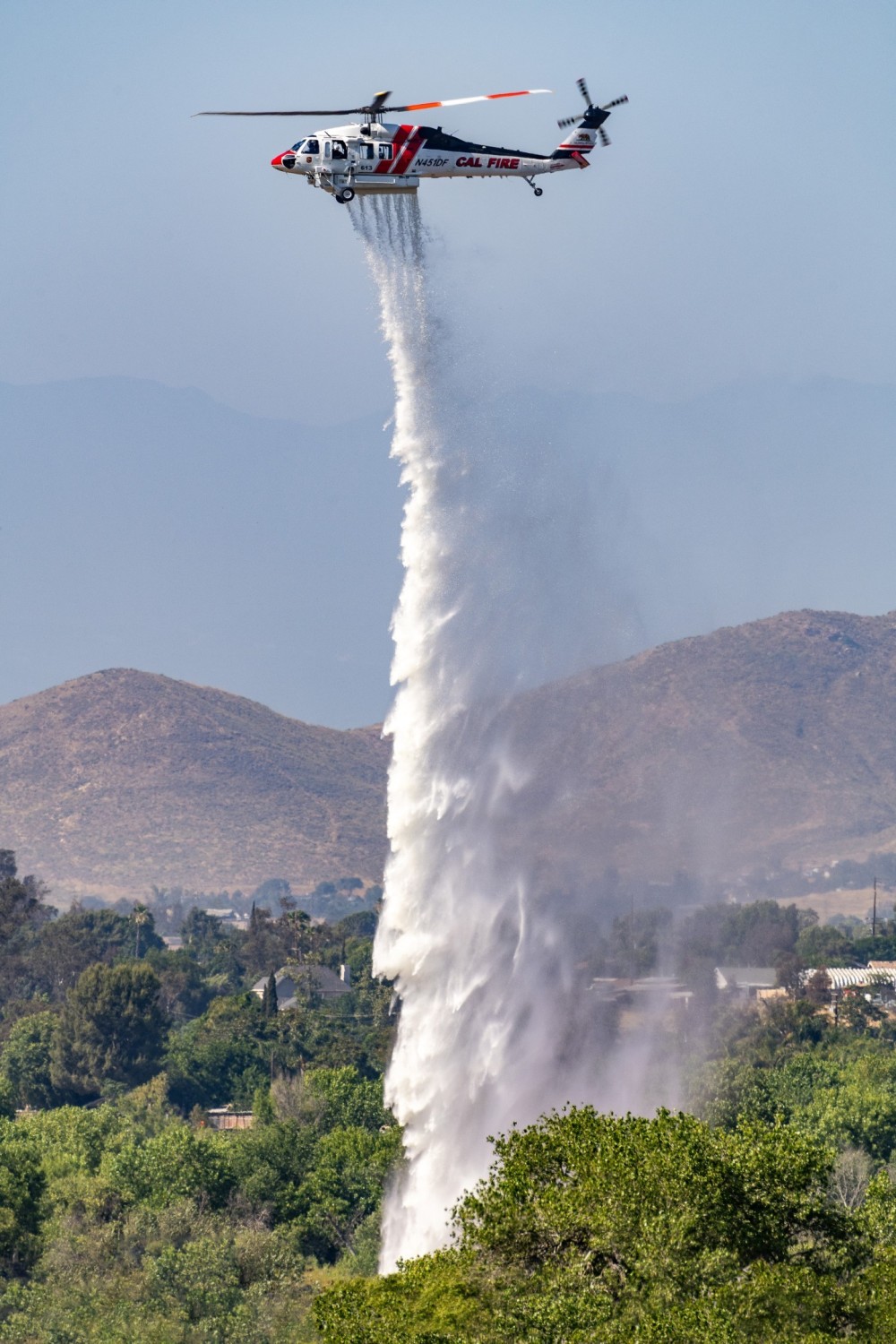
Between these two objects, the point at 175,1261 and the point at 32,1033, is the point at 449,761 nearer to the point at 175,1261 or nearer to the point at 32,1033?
the point at 175,1261

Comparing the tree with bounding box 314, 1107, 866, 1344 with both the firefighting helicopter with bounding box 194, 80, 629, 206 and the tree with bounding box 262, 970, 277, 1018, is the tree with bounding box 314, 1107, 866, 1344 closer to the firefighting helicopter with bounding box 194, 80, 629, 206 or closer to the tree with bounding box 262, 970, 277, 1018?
the firefighting helicopter with bounding box 194, 80, 629, 206

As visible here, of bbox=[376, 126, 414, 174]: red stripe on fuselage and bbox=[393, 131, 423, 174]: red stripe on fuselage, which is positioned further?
bbox=[393, 131, 423, 174]: red stripe on fuselage

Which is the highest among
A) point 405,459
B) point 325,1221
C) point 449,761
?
point 405,459

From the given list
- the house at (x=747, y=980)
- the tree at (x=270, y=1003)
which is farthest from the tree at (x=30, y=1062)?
the house at (x=747, y=980)

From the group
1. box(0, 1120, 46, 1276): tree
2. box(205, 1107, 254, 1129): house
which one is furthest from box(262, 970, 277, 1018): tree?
box(0, 1120, 46, 1276): tree

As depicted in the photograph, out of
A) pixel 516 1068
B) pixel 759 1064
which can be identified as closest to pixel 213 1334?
pixel 516 1068

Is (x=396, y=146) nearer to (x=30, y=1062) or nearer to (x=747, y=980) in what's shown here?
(x=30, y=1062)
